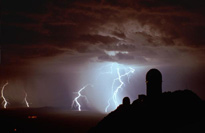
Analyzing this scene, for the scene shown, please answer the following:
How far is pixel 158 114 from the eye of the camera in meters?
19.4

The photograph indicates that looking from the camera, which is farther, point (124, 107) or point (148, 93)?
point (124, 107)

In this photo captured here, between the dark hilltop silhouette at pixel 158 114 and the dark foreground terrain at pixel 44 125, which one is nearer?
the dark hilltop silhouette at pixel 158 114

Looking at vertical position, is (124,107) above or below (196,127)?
above

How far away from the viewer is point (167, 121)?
58.9 feet

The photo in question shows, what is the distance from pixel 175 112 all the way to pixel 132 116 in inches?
186

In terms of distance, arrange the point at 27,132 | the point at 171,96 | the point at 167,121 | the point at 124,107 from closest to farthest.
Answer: the point at 167,121 < the point at 171,96 < the point at 124,107 < the point at 27,132

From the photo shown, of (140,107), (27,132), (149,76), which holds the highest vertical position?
→ (149,76)

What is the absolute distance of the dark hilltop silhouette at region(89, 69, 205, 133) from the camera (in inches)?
674

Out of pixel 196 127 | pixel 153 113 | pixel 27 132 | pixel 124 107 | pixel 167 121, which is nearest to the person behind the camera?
pixel 196 127

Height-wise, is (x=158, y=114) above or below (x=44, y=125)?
above

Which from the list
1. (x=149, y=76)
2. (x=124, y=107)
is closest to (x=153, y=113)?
(x=149, y=76)

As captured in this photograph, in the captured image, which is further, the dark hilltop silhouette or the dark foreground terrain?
the dark foreground terrain

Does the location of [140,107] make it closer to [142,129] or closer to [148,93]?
[148,93]

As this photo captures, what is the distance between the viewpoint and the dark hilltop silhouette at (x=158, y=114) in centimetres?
1712
